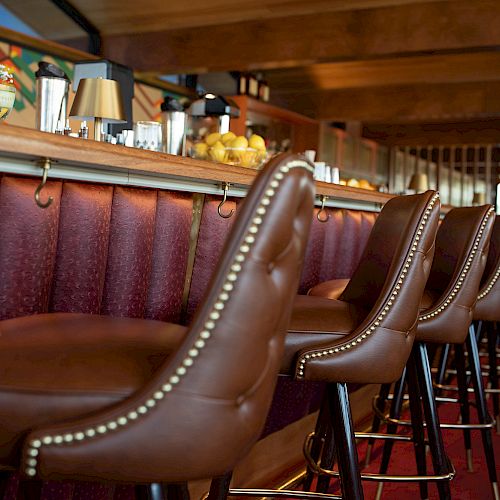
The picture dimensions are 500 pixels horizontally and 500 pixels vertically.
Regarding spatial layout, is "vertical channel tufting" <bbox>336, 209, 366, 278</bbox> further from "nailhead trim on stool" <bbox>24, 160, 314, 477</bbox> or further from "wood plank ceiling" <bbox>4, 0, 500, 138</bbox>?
"wood plank ceiling" <bbox>4, 0, 500, 138</bbox>

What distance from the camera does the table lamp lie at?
76.8 inches

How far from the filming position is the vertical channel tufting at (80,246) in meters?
1.50

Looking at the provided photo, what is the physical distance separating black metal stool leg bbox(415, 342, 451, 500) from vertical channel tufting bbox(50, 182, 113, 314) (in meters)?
0.91

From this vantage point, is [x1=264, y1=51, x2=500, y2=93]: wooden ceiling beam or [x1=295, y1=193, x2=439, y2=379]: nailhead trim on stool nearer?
[x1=295, y1=193, x2=439, y2=379]: nailhead trim on stool

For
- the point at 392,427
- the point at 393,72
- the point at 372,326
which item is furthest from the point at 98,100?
the point at 393,72

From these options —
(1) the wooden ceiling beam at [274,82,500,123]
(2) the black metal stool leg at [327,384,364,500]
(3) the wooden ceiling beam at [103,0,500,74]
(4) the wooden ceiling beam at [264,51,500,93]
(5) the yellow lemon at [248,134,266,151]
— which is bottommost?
(2) the black metal stool leg at [327,384,364,500]

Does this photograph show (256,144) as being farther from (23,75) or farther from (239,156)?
(23,75)

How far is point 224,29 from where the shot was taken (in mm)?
6941

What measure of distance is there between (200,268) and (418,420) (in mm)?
712

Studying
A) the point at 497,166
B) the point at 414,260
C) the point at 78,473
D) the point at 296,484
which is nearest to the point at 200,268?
the point at 414,260

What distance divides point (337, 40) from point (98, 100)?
15.7 feet

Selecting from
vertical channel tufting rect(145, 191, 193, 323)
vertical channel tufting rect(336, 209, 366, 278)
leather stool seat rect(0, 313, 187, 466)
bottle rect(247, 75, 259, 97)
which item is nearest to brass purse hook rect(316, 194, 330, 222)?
vertical channel tufting rect(336, 209, 366, 278)

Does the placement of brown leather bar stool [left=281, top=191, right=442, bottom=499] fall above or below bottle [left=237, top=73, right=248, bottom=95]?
below

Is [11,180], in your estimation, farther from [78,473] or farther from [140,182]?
[78,473]
